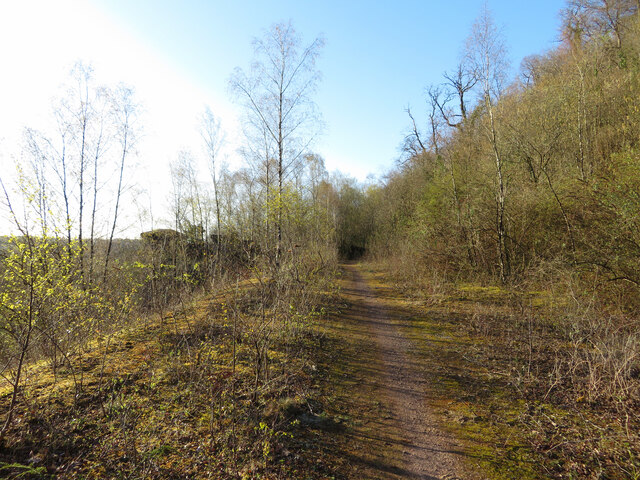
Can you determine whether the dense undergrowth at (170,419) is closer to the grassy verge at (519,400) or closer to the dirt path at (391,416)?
the dirt path at (391,416)

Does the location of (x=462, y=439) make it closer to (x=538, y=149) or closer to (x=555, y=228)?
(x=555, y=228)

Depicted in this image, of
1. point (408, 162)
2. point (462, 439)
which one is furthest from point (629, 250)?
point (408, 162)

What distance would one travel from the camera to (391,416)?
13.0 ft

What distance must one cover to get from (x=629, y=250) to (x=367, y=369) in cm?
620

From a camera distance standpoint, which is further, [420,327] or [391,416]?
[420,327]

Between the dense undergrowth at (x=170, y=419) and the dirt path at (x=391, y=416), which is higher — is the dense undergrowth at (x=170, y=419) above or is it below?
above

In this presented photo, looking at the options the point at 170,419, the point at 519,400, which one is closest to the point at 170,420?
the point at 170,419

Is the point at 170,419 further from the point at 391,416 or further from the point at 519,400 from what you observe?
the point at 519,400

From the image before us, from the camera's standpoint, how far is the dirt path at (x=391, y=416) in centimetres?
308

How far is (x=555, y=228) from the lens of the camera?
27.9 ft

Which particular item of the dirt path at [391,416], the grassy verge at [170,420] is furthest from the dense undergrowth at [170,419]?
the dirt path at [391,416]

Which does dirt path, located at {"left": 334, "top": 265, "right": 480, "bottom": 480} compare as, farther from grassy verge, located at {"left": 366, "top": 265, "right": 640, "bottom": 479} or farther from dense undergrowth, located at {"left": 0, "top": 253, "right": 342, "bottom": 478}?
dense undergrowth, located at {"left": 0, "top": 253, "right": 342, "bottom": 478}

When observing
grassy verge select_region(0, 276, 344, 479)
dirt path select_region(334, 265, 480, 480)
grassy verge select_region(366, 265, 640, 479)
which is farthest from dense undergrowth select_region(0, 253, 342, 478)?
grassy verge select_region(366, 265, 640, 479)

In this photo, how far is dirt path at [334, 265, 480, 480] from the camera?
308 cm
